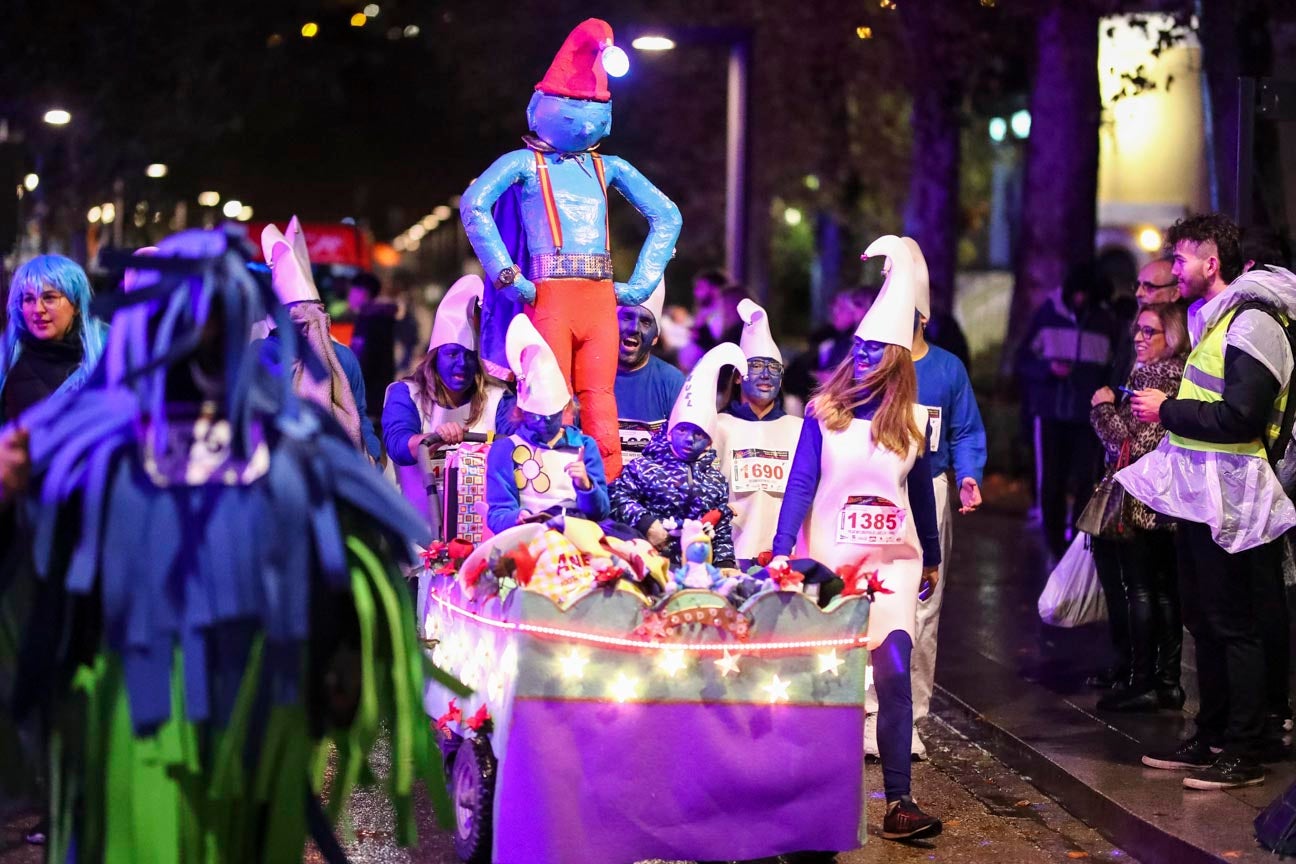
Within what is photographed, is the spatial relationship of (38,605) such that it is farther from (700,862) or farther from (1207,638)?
(1207,638)

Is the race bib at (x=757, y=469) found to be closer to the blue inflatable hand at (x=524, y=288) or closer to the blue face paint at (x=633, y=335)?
the blue face paint at (x=633, y=335)

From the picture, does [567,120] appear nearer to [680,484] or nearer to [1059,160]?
[680,484]

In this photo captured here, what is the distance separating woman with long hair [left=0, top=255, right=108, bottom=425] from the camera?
7.28 m

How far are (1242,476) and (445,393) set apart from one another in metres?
3.39

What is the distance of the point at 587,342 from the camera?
7.36 meters

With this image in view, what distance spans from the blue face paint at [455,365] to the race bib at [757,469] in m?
1.24

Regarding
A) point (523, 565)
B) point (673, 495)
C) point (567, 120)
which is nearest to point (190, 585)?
point (523, 565)

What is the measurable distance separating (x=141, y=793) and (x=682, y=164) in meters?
32.0

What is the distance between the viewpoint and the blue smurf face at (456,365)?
8.12 m

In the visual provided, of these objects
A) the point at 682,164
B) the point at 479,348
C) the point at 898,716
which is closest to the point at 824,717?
the point at 898,716

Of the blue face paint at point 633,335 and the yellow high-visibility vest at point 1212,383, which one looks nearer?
the yellow high-visibility vest at point 1212,383

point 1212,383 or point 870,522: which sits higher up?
point 1212,383

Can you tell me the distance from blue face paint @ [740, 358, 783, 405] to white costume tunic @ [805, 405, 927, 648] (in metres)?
1.09

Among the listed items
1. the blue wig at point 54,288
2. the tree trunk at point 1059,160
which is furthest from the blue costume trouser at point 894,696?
the tree trunk at point 1059,160
